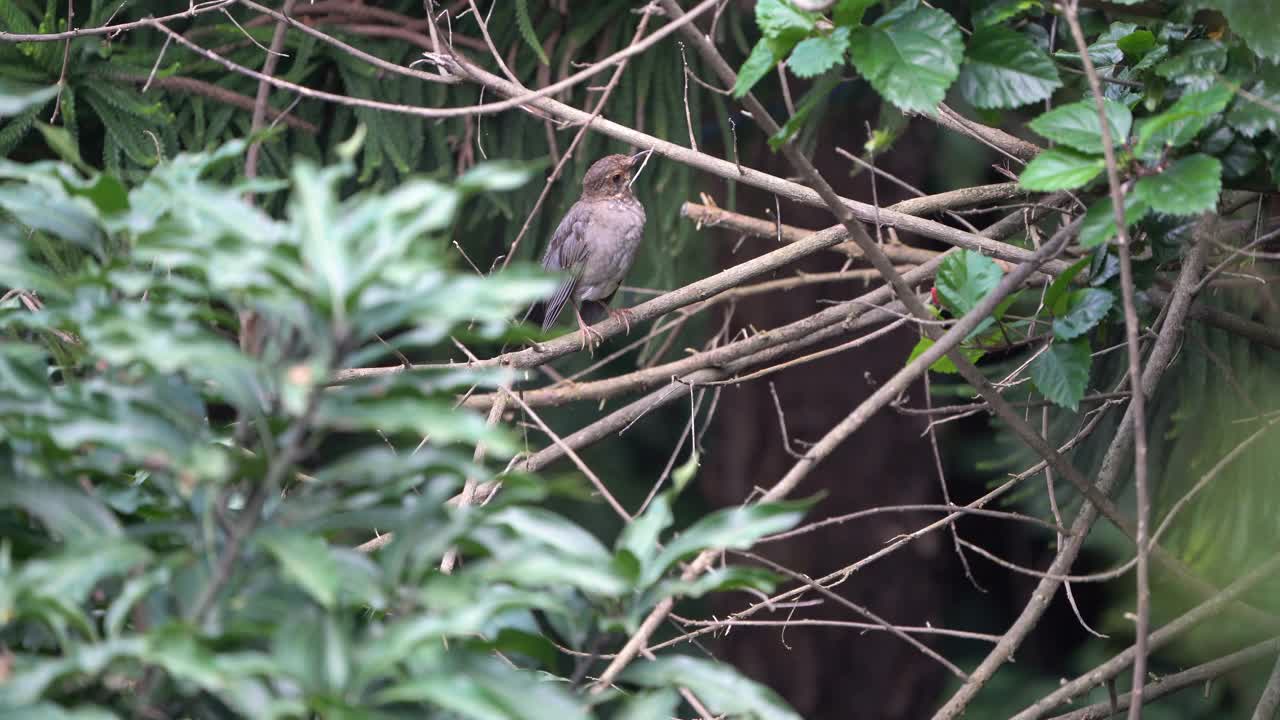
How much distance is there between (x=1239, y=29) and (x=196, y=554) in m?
1.79

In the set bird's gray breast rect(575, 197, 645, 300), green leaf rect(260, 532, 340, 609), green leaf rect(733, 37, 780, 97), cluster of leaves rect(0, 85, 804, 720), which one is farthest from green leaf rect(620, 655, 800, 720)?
bird's gray breast rect(575, 197, 645, 300)

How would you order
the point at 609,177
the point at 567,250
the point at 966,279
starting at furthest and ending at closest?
1. the point at 567,250
2. the point at 609,177
3. the point at 966,279

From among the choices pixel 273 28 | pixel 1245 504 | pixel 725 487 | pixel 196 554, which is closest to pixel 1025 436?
pixel 1245 504

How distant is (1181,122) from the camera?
6.19ft

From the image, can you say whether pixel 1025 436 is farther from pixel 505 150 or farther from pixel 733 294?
pixel 505 150

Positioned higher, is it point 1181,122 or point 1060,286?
point 1181,122

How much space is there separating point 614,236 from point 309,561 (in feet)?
10.1

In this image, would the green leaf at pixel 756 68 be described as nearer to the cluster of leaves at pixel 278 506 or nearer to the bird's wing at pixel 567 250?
the cluster of leaves at pixel 278 506

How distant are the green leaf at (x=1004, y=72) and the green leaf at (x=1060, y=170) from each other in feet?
0.39

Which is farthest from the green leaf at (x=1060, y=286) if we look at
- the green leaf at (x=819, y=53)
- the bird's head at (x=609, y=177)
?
the bird's head at (x=609, y=177)

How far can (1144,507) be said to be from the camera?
5.52ft

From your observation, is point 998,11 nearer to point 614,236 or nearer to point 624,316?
point 624,316

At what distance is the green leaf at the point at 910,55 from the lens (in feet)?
6.05

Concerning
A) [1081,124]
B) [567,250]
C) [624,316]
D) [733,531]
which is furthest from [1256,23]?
[567,250]
